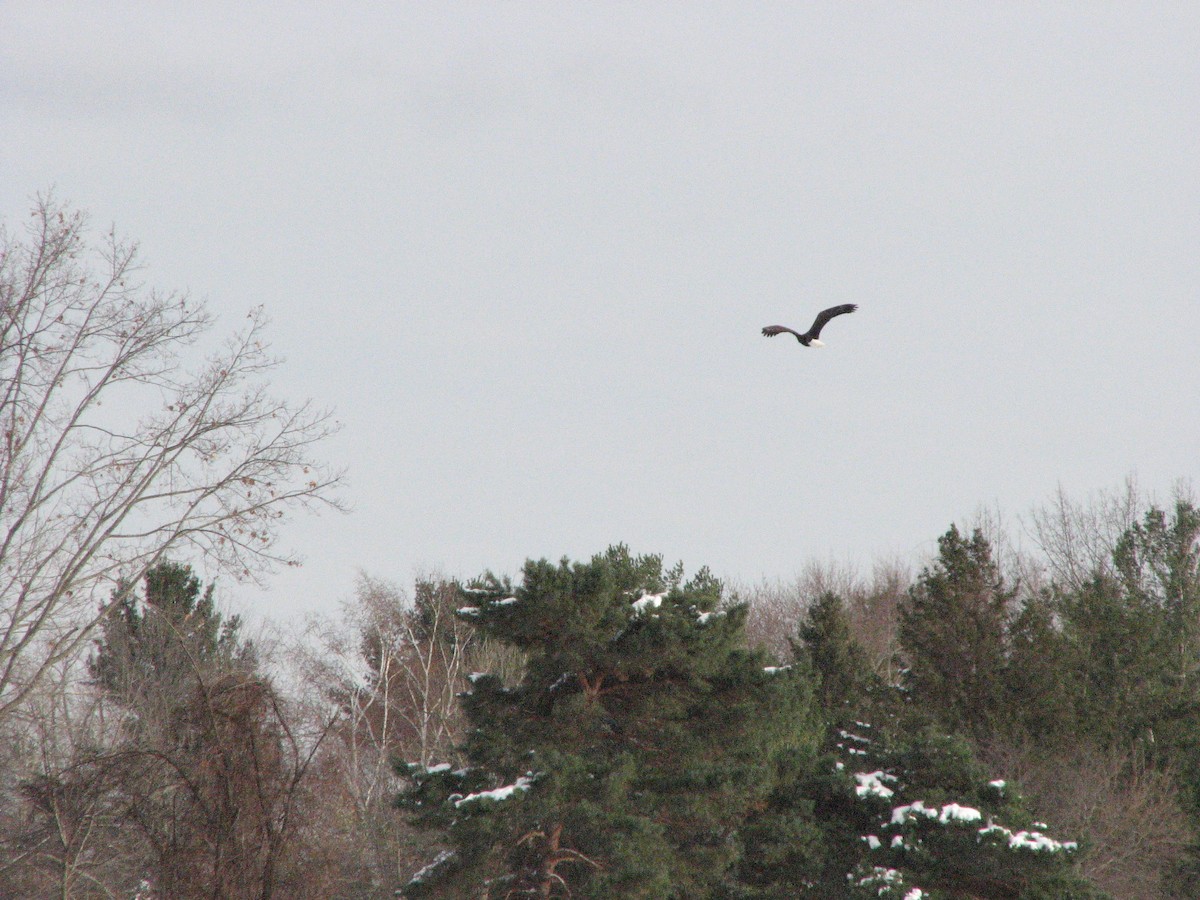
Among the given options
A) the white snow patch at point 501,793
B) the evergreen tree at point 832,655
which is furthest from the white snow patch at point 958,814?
the evergreen tree at point 832,655

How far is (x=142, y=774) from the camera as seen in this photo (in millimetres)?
11555

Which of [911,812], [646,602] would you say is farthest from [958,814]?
[646,602]

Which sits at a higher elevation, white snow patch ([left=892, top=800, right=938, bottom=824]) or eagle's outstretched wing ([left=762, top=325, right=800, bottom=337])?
eagle's outstretched wing ([left=762, top=325, right=800, bottom=337])

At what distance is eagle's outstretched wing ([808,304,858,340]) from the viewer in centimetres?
1284

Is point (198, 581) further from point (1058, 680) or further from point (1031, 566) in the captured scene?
point (1031, 566)

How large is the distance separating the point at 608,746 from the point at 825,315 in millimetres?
7960

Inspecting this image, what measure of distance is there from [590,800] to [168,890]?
22.6 ft

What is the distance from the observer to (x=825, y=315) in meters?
12.9

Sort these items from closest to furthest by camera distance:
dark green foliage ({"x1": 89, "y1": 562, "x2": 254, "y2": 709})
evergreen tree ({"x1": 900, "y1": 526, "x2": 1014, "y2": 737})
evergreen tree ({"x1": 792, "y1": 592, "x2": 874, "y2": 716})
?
evergreen tree ({"x1": 900, "y1": 526, "x2": 1014, "y2": 737}) < evergreen tree ({"x1": 792, "y1": 592, "x2": 874, "y2": 716}) < dark green foliage ({"x1": 89, "y1": 562, "x2": 254, "y2": 709})

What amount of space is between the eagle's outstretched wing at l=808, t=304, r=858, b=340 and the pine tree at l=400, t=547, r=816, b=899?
5953mm

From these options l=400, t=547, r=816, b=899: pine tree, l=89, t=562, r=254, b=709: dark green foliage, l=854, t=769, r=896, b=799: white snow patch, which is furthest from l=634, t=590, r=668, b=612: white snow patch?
l=89, t=562, r=254, b=709: dark green foliage

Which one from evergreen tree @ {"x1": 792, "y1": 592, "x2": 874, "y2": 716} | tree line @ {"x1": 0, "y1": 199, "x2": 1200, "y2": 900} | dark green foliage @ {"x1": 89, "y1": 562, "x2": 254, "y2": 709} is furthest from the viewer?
dark green foliage @ {"x1": 89, "y1": 562, "x2": 254, "y2": 709}

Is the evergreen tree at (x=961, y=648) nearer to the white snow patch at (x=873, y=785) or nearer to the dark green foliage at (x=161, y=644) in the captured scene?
the white snow patch at (x=873, y=785)

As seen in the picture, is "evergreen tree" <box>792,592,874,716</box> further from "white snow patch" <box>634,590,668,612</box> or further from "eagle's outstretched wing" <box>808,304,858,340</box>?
"eagle's outstretched wing" <box>808,304,858,340</box>
